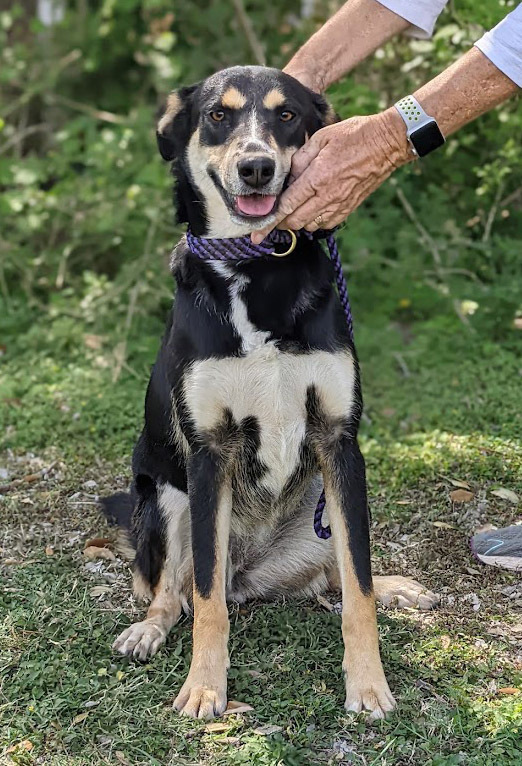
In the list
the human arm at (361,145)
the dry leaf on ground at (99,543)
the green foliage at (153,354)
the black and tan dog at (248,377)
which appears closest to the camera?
the green foliage at (153,354)

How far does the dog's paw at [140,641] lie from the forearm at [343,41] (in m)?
1.99

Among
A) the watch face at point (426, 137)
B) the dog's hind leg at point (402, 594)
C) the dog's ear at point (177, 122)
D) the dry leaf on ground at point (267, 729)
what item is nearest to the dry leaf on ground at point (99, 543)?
the dog's hind leg at point (402, 594)

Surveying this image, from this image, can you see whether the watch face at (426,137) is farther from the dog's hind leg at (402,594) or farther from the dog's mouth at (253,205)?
the dog's hind leg at (402,594)

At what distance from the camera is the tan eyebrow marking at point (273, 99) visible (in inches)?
115

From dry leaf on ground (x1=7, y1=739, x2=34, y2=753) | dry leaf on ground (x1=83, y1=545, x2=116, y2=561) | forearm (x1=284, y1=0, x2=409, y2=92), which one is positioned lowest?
dry leaf on ground (x1=7, y1=739, x2=34, y2=753)

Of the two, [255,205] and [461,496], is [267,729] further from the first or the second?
[461,496]

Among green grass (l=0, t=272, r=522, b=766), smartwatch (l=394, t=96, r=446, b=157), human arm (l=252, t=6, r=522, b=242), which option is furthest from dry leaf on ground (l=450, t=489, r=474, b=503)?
smartwatch (l=394, t=96, r=446, b=157)

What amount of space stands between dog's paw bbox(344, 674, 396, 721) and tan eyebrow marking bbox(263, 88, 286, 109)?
1.70 metres

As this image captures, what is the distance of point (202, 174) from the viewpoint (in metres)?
3.02

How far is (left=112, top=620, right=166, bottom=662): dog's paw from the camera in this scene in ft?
9.81

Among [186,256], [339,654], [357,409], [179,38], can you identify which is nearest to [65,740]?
[339,654]

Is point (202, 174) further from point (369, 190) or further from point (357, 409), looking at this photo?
point (357, 409)

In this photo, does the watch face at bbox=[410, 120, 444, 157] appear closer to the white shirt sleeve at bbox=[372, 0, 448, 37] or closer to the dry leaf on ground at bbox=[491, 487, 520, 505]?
the white shirt sleeve at bbox=[372, 0, 448, 37]

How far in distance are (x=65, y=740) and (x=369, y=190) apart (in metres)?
1.84
